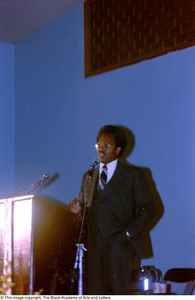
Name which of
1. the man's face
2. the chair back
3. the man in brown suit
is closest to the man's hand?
the man in brown suit

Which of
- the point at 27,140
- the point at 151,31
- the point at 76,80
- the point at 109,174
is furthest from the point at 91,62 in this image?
the point at 109,174

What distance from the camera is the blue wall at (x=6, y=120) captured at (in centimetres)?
629

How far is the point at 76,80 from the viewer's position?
17.9 ft

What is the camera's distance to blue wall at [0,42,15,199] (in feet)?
20.6

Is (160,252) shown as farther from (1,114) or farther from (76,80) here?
Result: (1,114)

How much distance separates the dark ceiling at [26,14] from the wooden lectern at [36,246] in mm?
2887

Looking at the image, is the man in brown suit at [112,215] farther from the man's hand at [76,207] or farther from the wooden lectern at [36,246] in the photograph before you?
the wooden lectern at [36,246]

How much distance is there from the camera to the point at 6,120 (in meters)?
6.36

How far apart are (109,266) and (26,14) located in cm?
322

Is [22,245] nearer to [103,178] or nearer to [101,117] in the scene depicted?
[103,178]

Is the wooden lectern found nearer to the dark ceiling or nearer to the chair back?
the chair back

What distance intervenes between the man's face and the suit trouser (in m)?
0.54

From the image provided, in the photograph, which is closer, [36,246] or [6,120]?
[36,246]

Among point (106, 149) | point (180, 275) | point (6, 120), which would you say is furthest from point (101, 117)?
point (180, 275)
